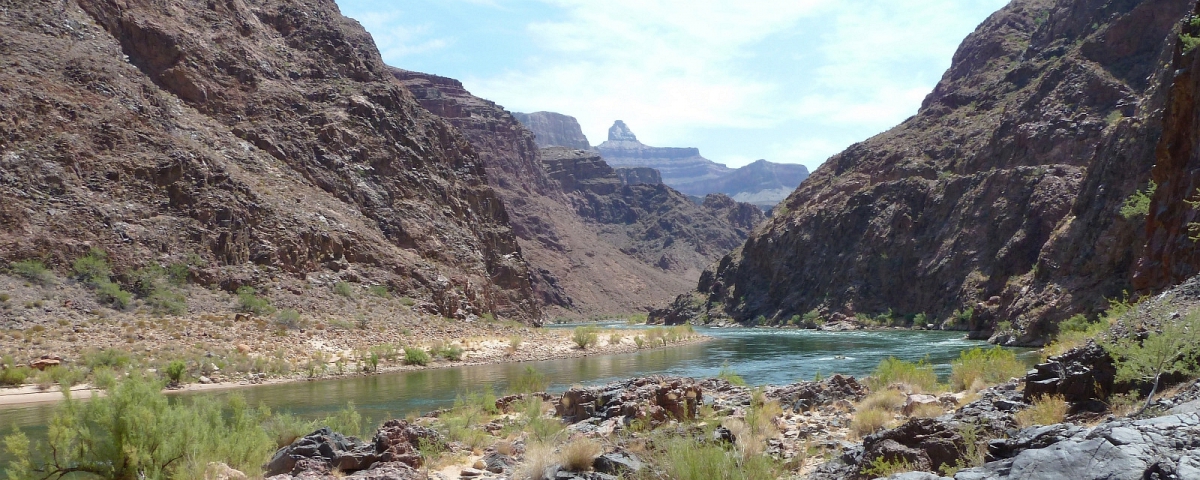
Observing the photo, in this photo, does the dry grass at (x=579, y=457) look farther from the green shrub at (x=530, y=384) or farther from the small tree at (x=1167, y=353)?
the green shrub at (x=530, y=384)

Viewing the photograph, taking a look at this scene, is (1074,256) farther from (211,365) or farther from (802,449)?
(211,365)

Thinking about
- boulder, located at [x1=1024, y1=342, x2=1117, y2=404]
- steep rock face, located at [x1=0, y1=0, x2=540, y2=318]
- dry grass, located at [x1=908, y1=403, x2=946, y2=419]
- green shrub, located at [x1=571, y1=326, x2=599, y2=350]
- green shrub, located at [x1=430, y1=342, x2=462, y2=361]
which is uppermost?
steep rock face, located at [x1=0, y1=0, x2=540, y2=318]

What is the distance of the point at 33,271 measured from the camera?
3144 centimetres

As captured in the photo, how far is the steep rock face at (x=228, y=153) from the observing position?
1457 inches

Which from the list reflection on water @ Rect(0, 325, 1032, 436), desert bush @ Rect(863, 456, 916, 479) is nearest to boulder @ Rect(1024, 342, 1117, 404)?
desert bush @ Rect(863, 456, 916, 479)

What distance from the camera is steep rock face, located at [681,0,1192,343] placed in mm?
40281

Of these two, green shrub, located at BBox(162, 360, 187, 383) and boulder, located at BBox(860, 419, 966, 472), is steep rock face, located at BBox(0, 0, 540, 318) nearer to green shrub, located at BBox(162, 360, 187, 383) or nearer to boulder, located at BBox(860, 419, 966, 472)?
green shrub, located at BBox(162, 360, 187, 383)

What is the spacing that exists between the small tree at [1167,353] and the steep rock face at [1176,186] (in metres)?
13.9

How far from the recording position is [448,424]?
14.0 m

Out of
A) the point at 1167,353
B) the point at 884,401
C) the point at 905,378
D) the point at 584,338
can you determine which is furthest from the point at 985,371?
the point at 584,338

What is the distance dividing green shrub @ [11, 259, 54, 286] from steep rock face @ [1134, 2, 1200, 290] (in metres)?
40.9

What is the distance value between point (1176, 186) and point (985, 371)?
1154cm

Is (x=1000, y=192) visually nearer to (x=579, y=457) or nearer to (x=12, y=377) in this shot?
(x=579, y=457)

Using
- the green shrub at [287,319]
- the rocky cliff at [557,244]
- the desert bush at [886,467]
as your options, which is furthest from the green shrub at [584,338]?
the rocky cliff at [557,244]
